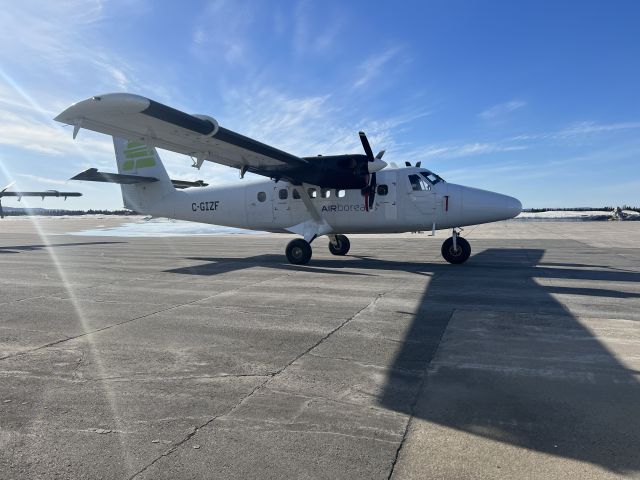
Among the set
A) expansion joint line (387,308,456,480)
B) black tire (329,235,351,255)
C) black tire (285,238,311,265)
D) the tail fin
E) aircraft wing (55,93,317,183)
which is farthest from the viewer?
the tail fin

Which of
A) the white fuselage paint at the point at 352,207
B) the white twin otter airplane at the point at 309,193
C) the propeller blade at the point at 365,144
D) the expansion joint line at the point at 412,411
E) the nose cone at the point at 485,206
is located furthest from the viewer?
the propeller blade at the point at 365,144

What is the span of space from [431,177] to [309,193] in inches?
178

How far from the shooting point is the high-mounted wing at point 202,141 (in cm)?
1008

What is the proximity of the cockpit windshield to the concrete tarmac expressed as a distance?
623 cm

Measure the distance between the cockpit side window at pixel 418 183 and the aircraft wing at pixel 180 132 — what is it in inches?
137

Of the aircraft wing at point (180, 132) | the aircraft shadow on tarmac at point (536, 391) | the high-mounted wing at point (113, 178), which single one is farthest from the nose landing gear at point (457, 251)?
the high-mounted wing at point (113, 178)

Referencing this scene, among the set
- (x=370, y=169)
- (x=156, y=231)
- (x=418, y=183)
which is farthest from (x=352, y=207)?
(x=156, y=231)

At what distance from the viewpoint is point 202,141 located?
13.4 meters

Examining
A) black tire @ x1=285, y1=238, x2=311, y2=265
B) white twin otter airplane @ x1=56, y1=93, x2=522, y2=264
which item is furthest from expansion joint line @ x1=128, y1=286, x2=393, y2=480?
black tire @ x1=285, y1=238, x2=311, y2=265

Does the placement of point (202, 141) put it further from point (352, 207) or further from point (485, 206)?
point (485, 206)

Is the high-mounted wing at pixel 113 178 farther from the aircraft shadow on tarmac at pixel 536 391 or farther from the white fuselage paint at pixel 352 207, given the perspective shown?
the aircraft shadow on tarmac at pixel 536 391

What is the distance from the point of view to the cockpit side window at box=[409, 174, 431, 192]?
1465cm

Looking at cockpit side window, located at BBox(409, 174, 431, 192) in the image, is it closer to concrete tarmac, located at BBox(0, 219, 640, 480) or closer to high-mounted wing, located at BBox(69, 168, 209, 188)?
concrete tarmac, located at BBox(0, 219, 640, 480)

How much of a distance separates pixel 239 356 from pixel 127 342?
174cm
